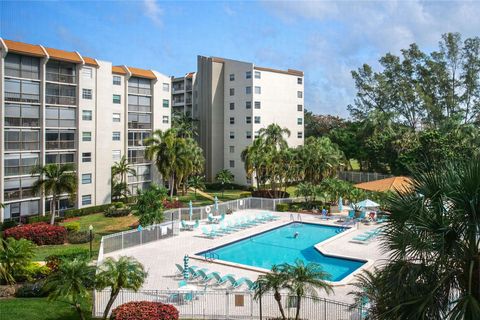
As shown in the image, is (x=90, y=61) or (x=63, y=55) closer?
(x=63, y=55)

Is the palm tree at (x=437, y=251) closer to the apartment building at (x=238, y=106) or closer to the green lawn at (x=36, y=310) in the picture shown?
the green lawn at (x=36, y=310)

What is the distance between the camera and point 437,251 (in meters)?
8.26

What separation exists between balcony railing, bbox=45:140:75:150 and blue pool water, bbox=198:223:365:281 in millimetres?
20300

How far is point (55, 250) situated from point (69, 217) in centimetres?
1151

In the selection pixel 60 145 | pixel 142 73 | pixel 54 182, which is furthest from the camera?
pixel 142 73

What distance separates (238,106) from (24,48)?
30.2 m

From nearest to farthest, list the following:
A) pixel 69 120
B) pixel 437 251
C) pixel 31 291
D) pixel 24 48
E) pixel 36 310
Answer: pixel 437 251 → pixel 36 310 → pixel 31 291 → pixel 24 48 → pixel 69 120

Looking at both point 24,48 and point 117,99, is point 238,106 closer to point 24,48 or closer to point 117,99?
point 117,99

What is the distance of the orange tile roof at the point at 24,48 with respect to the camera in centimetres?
3531

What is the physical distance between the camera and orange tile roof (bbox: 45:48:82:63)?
127 ft

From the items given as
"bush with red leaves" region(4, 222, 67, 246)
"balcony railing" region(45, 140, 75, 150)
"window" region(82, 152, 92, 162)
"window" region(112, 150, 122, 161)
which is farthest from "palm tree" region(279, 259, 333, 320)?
"window" region(112, 150, 122, 161)

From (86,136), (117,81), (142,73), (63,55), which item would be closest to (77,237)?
(86,136)

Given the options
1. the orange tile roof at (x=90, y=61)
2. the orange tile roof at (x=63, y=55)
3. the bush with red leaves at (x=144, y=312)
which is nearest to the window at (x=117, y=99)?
the orange tile roof at (x=90, y=61)

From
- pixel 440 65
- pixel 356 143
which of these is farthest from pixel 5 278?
pixel 440 65
